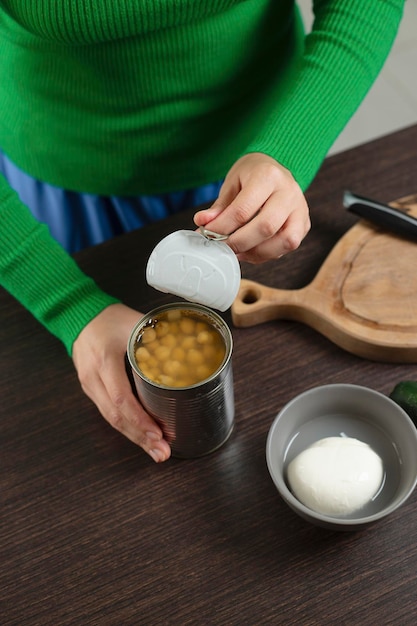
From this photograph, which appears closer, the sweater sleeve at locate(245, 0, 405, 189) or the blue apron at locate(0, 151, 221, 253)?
the sweater sleeve at locate(245, 0, 405, 189)

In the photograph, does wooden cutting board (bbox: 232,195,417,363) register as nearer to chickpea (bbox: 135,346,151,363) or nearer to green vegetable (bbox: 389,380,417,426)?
green vegetable (bbox: 389,380,417,426)

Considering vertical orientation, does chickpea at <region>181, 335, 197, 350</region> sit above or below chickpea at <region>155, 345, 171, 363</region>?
above

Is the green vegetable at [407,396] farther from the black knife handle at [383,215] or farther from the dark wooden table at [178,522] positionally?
the black knife handle at [383,215]

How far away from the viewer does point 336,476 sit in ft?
2.34

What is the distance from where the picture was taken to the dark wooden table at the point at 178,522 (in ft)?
2.28

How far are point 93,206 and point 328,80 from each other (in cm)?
49

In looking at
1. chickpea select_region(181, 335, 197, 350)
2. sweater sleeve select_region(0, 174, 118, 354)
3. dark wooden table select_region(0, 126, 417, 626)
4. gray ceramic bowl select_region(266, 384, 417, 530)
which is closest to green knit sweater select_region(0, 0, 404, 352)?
sweater sleeve select_region(0, 174, 118, 354)

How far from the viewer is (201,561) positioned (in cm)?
73

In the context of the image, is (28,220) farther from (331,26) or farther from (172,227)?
(331,26)

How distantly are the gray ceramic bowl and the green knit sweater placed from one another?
1.06 ft

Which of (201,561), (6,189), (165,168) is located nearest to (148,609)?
(201,561)

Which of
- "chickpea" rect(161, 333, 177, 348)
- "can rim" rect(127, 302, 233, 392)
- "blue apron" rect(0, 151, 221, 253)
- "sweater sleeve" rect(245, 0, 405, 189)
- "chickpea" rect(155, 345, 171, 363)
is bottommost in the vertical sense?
"blue apron" rect(0, 151, 221, 253)

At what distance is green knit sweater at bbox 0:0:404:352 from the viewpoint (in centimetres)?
93

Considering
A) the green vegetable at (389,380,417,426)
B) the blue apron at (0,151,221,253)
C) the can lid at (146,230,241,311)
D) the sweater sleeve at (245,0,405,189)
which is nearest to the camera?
the can lid at (146,230,241,311)
